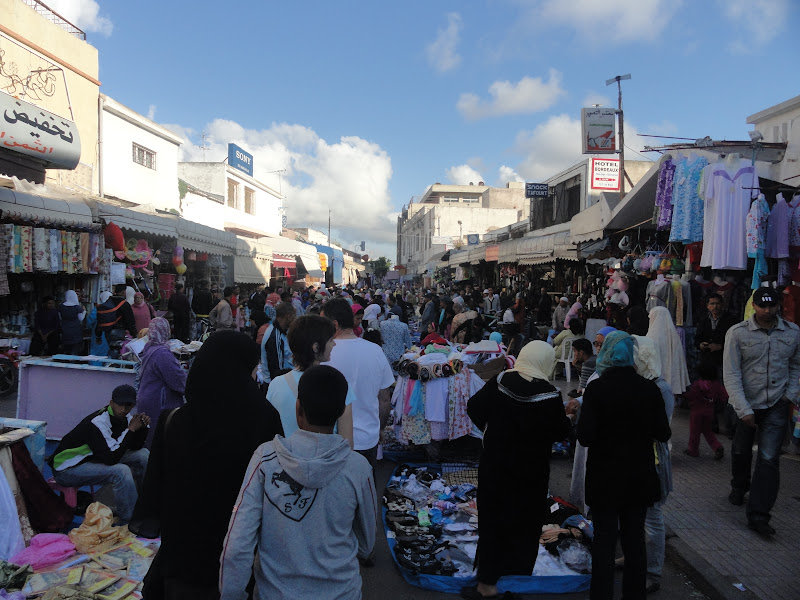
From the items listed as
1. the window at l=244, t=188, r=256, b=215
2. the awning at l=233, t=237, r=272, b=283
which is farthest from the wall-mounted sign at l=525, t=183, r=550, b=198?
the window at l=244, t=188, r=256, b=215

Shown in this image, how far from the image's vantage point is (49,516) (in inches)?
162

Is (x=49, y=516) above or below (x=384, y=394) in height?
below

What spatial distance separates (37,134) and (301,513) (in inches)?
473

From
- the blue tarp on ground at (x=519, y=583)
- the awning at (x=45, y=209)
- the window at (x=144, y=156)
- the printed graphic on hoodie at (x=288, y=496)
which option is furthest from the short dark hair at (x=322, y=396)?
the window at (x=144, y=156)

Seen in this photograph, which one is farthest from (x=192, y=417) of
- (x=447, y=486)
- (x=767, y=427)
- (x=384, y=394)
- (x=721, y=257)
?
(x=721, y=257)

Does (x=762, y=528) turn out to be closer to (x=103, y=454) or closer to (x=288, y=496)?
(x=288, y=496)

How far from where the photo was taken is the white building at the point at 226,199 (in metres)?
27.1

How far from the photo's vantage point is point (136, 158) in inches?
794

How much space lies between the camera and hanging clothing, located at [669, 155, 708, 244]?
6.59m

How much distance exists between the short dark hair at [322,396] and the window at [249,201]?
35656 millimetres

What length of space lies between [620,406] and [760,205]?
399 centimetres

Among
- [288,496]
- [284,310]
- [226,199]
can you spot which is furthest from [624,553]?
[226,199]

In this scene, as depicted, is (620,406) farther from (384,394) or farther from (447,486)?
(447,486)

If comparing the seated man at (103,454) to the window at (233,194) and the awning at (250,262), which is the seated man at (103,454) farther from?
the window at (233,194)
